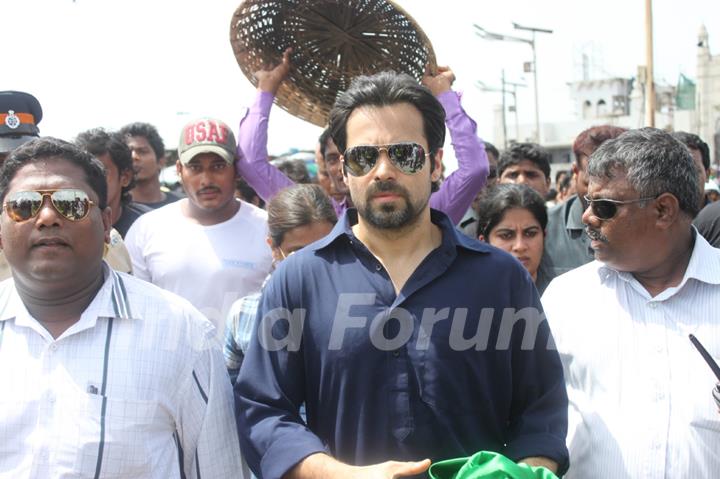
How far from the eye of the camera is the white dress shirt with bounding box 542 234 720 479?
2.52 meters

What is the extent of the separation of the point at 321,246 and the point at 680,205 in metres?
1.28

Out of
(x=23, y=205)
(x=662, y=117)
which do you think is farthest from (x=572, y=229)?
(x=662, y=117)

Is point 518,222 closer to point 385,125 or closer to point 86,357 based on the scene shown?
point 385,125

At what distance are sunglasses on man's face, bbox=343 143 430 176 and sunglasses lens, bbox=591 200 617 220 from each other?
29.6 inches

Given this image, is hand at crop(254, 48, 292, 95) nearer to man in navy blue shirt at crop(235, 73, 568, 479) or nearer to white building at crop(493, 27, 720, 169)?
man in navy blue shirt at crop(235, 73, 568, 479)

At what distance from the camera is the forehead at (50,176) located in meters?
2.40

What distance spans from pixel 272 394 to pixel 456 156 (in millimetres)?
1951

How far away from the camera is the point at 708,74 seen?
5762 cm

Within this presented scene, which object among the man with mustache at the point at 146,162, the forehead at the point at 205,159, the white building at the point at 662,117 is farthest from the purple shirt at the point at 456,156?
the white building at the point at 662,117

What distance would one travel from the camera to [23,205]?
2.37 meters

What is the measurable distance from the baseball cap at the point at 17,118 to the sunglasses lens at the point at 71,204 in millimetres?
1733

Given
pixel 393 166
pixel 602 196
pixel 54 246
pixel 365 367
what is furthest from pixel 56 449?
pixel 602 196

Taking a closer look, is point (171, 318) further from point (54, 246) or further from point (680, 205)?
point (680, 205)

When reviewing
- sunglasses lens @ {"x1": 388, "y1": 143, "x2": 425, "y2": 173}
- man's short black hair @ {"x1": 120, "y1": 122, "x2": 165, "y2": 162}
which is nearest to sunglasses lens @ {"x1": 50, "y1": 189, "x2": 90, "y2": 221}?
sunglasses lens @ {"x1": 388, "y1": 143, "x2": 425, "y2": 173}
